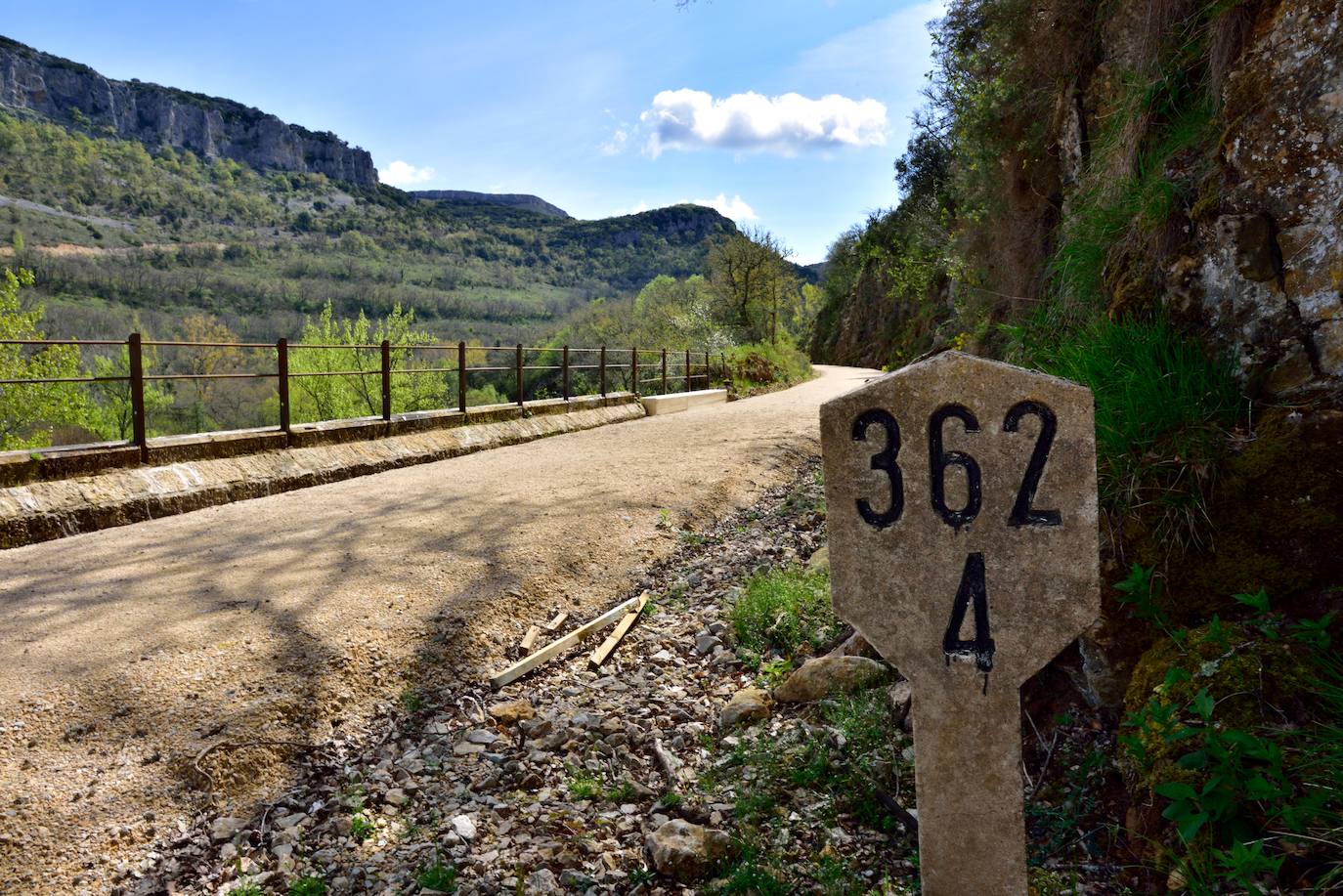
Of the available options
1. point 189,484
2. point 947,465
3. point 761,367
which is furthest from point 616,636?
point 761,367

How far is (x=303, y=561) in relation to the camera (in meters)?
4.78

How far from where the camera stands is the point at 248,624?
12.4 feet

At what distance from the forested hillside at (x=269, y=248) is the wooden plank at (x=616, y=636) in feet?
201

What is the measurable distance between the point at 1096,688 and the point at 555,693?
245cm

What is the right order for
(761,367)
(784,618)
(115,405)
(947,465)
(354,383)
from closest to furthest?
1. (947,465)
2. (784,618)
3. (761,367)
4. (115,405)
5. (354,383)

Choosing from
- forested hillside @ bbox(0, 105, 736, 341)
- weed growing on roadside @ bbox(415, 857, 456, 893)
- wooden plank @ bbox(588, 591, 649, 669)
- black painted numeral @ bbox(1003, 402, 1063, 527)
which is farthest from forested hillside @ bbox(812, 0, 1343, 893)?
forested hillside @ bbox(0, 105, 736, 341)

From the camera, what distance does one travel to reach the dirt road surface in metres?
2.65

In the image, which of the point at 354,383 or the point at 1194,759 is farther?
the point at 354,383

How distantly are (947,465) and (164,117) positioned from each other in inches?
5946

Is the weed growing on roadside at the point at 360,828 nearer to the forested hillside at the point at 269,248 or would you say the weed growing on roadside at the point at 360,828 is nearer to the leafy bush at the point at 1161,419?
the leafy bush at the point at 1161,419

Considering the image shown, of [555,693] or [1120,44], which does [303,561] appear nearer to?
[555,693]

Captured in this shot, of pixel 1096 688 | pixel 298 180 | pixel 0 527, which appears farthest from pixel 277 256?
pixel 1096 688

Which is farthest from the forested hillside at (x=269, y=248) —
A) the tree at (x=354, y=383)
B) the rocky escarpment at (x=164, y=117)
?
the tree at (x=354, y=383)

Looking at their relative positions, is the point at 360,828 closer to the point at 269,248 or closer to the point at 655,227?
the point at 269,248
